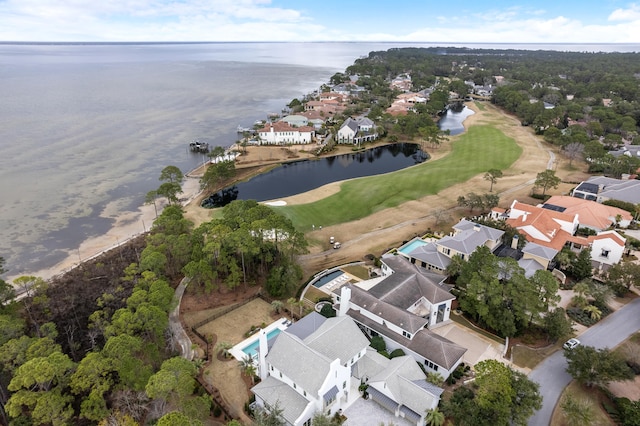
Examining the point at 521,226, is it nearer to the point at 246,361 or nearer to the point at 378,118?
the point at 246,361

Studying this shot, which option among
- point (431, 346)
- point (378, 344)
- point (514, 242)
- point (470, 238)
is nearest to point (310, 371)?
point (378, 344)

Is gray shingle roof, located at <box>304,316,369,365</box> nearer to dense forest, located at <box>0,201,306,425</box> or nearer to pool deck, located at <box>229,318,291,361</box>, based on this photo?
pool deck, located at <box>229,318,291,361</box>

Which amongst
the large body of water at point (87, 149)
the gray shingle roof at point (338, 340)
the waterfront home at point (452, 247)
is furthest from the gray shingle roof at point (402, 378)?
the large body of water at point (87, 149)

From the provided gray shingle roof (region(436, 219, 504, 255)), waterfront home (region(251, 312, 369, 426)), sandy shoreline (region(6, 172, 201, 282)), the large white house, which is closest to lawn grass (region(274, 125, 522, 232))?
gray shingle roof (region(436, 219, 504, 255))

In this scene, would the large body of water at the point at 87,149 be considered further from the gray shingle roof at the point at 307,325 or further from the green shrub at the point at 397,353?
the green shrub at the point at 397,353

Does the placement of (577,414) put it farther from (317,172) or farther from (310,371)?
(317,172)

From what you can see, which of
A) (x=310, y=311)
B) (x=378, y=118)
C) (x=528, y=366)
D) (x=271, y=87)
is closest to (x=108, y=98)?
(x=271, y=87)
